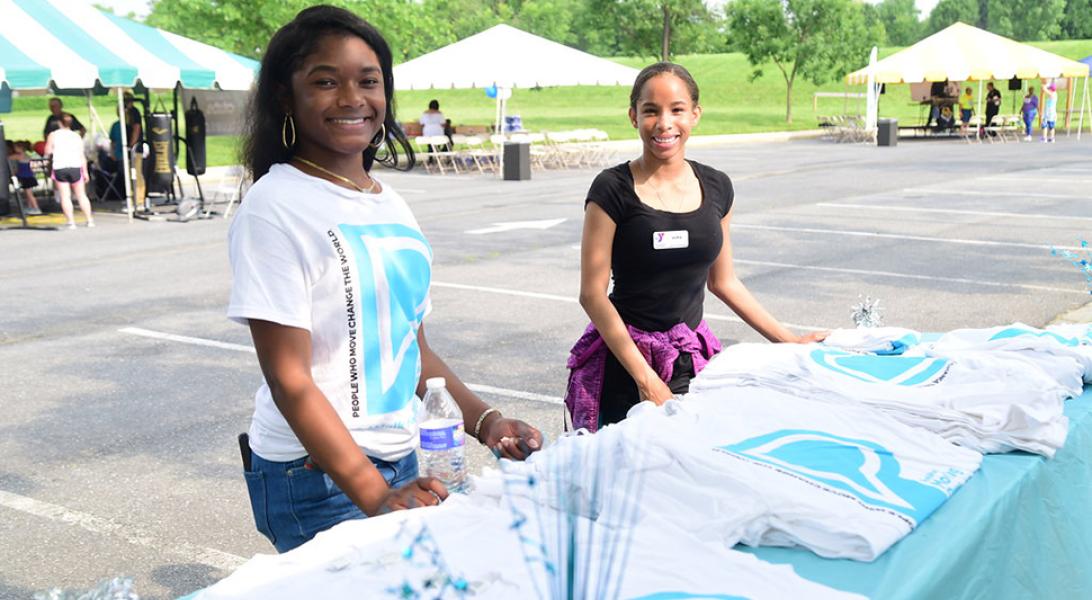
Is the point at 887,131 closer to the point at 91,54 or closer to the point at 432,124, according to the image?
the point at 432,124

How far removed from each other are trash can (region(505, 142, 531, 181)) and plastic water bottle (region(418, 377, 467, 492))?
69.7 ft

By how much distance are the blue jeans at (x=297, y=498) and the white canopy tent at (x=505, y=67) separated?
2288cm

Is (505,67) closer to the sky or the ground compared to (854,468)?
closer to the sky

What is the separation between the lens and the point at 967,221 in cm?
1583

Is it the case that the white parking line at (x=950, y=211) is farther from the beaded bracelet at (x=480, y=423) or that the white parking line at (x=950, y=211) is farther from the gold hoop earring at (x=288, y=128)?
Result: the gold hoop earring at (x=288, y=128)

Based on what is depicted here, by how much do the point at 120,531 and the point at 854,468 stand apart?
11.7 ft

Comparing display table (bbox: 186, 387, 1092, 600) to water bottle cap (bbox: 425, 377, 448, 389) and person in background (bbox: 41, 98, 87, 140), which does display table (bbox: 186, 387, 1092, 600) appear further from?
person in background (bbox: 41, 98, 87, 140)

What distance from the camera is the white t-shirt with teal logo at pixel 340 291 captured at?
2.38m

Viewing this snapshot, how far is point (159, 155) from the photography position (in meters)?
19.2

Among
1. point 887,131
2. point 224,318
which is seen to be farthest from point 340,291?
point 887,131

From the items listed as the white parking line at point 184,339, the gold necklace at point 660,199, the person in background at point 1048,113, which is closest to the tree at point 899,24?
the person in background at point 1048,113

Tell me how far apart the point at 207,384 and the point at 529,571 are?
5.90 meters

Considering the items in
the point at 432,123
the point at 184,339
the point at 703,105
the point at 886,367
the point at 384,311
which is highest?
the point at 384,311

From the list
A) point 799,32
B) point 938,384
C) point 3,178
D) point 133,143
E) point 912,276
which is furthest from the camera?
point 799,32
